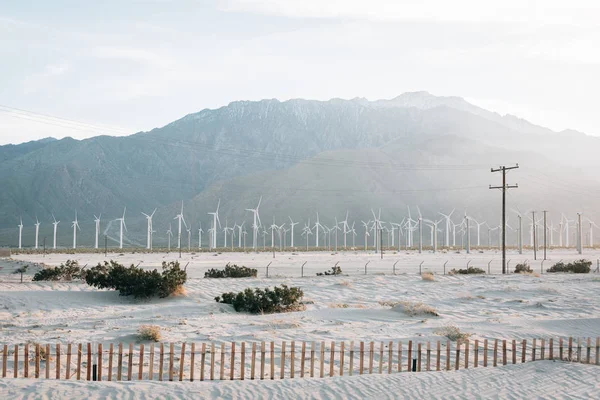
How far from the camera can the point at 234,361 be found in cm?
1454

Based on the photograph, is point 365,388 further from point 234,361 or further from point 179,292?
point 179,292

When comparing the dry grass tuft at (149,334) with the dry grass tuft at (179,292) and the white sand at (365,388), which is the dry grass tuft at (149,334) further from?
the dry grass tuft at (179,292)

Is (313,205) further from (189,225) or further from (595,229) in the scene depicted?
(595,229)

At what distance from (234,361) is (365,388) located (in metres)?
3.99

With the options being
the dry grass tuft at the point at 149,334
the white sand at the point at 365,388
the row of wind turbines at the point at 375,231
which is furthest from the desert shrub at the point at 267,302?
the row of wind turbines at the point at 375,231

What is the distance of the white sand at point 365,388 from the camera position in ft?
35.8

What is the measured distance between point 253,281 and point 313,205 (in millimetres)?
155298

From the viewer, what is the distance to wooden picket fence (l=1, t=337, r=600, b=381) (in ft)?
39.3

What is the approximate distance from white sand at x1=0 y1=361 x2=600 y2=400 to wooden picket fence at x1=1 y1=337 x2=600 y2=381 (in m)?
0.39

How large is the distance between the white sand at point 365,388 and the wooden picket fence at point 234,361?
39cm

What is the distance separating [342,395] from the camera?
37.1 ft

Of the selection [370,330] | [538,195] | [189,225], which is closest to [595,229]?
[538,195]

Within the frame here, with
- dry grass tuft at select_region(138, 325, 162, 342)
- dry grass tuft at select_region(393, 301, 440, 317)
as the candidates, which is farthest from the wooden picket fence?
dry grass tuft at select_region(393, 301, 440, 317)

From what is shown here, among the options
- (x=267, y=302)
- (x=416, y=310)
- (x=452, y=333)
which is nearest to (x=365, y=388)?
(x=452, y=333)
